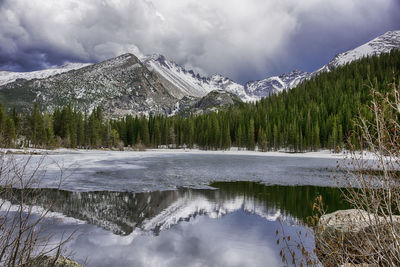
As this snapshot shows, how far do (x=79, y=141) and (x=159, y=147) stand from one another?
108 feet

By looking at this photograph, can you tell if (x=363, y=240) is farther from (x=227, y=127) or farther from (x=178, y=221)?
(x=227, y=127)

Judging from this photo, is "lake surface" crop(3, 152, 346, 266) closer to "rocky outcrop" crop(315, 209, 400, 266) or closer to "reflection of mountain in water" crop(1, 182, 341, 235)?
"reflection of mountain in water" crop(1, 182, 341, 235)

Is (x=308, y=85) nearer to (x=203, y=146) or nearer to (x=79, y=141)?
(x=203, y=146)

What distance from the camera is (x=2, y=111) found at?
67.9 meters

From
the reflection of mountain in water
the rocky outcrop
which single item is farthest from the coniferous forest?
the rocky outcrop

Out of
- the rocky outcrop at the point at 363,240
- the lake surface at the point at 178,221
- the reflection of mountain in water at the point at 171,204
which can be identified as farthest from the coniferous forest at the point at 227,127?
the rocky outcrop at the point at 363,240

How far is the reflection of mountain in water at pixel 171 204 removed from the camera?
472 inches

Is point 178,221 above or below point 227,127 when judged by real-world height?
below

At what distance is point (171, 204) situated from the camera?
14.9 meters

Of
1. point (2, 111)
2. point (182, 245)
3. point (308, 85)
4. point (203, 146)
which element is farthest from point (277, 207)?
point (308, 85)

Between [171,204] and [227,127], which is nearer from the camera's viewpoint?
[171,204]

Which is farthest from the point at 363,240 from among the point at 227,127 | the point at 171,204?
the point at 227,127

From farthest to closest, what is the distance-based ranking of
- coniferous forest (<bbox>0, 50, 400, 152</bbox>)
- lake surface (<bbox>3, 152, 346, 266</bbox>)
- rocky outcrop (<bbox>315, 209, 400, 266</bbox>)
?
coniferous forest (<bbox>0, 50, 400, 152</bbox>)
lake surface (<bbox>3, 152, 346, 266</bbox>)
rocky outcrop (<bbox>315, 209, 400, 266</bbox>)

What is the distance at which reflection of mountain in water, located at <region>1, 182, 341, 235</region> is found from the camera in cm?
1198
